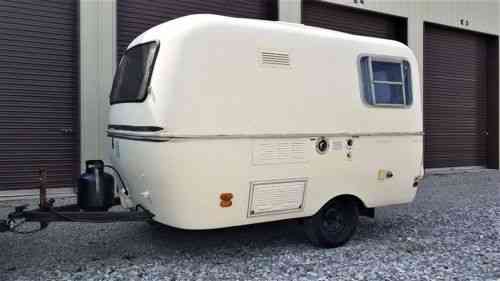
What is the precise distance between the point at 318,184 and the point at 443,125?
944 cm

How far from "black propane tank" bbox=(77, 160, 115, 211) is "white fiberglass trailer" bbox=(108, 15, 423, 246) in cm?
29

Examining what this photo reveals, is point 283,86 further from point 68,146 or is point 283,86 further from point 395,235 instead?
point 68,146

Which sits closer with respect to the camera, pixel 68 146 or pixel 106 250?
pixel 106 250

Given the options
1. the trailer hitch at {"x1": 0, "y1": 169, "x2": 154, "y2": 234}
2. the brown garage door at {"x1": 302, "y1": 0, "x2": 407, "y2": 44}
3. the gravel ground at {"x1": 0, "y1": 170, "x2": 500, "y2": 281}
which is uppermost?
the brown garage door at {"x1": 302, "y1": 0, "x2": 407, "y2": 44}

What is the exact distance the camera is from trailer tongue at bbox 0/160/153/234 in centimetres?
438

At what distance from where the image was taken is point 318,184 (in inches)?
197

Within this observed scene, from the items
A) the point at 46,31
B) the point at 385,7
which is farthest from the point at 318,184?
the point at 385,7

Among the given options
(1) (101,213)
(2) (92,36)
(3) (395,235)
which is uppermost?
(2) (92,36)

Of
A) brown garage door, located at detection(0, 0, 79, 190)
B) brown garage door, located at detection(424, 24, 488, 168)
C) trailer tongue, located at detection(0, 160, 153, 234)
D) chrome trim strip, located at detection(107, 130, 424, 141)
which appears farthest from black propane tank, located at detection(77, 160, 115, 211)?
brown garage door, located at detection(424, 24, 488, 168)

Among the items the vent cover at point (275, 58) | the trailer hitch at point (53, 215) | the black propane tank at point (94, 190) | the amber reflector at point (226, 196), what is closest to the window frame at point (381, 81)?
the vent cover at point (275, 58)

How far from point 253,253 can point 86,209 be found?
1.88 meters

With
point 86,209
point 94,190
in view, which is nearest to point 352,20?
point 94,190

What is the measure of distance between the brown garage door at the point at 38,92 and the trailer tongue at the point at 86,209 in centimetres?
330

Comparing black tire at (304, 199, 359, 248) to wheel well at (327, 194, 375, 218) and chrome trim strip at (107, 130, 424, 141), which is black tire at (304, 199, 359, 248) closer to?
wheel well at (327, 194, 375, 218)
